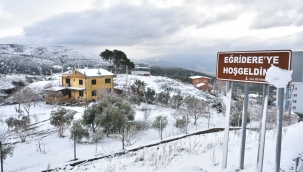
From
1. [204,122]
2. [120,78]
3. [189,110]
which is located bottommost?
[204,122]

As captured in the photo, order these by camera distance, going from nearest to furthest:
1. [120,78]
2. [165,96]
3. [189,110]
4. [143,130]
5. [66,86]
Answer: [143,130], [189,110], [165,96], [66,86], [120,78]

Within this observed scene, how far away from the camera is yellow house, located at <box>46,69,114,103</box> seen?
27.8 metres

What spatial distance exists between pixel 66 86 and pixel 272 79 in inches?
1195

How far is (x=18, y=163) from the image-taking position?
1000 centimetres

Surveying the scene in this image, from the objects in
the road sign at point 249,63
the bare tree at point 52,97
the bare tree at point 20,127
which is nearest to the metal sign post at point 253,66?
the road sign at point 249,63

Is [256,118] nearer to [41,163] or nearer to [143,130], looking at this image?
[143,130]

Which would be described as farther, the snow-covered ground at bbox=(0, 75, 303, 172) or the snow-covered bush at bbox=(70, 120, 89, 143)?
the snow-covered bush at bbox=(70, 120, 89, 143)

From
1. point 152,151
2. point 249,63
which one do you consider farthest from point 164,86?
point 249,63

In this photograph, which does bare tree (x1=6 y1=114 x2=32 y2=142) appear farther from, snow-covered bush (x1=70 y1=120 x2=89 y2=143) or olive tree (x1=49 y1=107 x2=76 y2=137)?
snow-covered bush (x1=70 y1=120 x2=89 y2=143)

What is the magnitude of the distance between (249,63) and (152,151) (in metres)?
5.53

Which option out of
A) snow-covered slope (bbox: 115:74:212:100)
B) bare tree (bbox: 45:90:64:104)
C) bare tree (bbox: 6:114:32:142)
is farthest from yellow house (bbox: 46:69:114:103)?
bare tree (bbox: 6:114:32:142)

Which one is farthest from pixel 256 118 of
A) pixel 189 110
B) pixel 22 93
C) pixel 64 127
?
pixel 22 93

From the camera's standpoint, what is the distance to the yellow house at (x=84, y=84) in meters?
27.8

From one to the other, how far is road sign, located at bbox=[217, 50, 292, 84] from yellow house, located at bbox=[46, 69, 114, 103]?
24.0 metres
